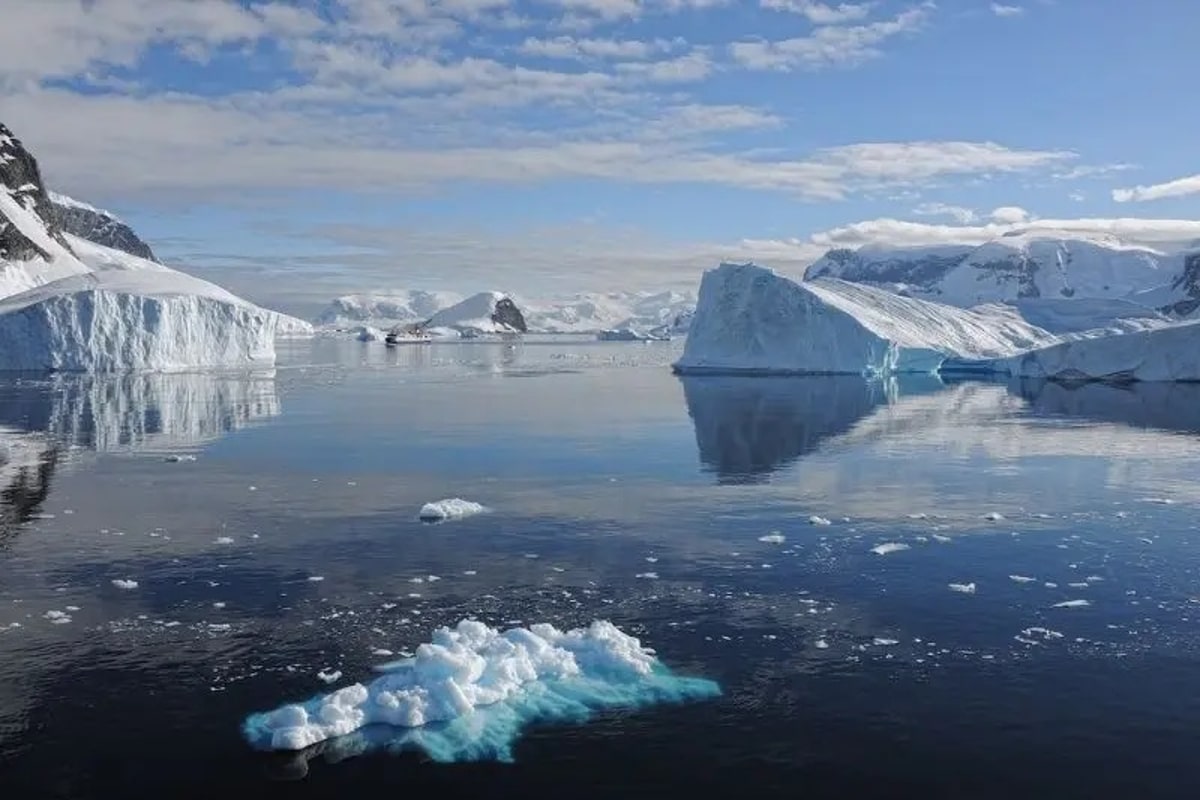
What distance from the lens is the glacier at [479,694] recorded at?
9.88m

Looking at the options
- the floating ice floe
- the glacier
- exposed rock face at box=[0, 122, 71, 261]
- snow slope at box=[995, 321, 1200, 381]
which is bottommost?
the glacier

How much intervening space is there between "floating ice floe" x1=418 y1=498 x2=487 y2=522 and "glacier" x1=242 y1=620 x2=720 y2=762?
7068 millimetres

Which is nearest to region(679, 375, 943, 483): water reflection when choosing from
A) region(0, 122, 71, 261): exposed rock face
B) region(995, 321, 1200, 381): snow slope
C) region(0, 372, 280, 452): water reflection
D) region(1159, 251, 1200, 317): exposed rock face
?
region(995, 321, 1200, 381): snow slope

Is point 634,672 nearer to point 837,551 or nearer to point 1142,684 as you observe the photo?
point 1142,684

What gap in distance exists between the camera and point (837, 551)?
16828 mm

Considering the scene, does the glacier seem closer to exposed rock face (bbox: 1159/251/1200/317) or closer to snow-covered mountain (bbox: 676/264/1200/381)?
snow-covered mountain (bbox: 676/264/1200/381)

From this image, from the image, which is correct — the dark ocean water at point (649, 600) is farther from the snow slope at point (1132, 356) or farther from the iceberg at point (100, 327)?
the iceberg at point (100, 327)

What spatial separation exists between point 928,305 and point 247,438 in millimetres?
56248

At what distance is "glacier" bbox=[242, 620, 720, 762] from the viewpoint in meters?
9.88

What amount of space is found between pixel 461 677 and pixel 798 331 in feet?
176

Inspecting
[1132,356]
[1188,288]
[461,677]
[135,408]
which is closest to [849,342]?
[1132,356]

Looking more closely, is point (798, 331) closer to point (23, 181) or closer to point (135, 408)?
point (135, 408)

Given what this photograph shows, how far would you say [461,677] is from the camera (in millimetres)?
10719

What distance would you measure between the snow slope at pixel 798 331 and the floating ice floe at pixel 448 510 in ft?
145
